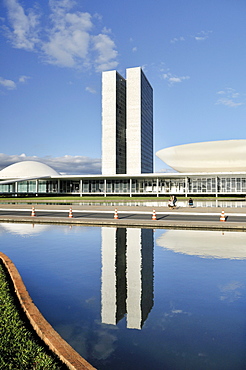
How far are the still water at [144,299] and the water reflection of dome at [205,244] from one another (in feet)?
0.13

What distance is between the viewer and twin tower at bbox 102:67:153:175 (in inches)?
4867

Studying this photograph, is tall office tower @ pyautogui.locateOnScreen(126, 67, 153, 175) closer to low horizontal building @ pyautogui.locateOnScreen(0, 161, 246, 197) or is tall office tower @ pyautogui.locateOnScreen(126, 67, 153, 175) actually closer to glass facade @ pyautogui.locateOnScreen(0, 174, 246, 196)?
glass facade @ pyautogui.locateOnScreen(0, 174, 246, 196)

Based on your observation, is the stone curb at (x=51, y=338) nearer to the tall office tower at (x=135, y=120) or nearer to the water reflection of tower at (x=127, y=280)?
the water reflection of tower at (x=127, y=280)

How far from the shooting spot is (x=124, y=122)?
131 metres

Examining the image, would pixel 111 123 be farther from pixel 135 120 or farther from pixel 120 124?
pixel 135 120

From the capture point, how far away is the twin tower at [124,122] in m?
124

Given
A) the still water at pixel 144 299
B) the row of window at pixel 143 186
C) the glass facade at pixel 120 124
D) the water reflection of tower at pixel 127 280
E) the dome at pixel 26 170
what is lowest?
the water reflection of tower at pixel 127 280

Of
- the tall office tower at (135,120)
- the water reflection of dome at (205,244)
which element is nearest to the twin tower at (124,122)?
the tall office tower at (135,120)

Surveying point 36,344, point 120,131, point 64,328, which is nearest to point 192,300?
point 64,328

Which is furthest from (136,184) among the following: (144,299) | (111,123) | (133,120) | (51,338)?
(133,120)

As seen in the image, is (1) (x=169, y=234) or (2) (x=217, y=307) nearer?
(2) (x=217, y=307)

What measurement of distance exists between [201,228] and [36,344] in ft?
48.2

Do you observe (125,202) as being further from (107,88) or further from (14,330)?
(107,88)

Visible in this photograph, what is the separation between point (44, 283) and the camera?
7582 millimetres
